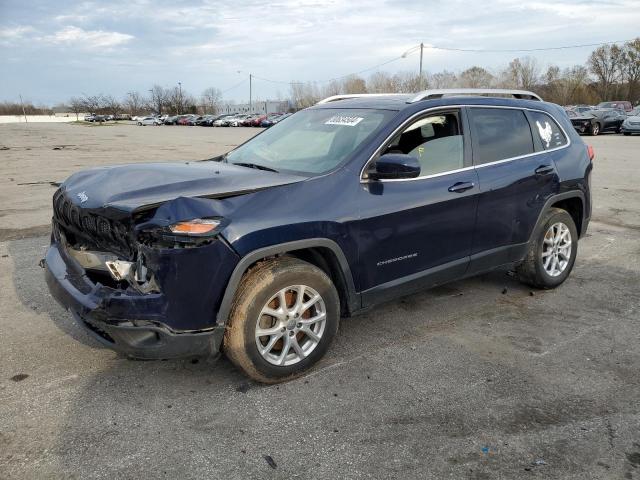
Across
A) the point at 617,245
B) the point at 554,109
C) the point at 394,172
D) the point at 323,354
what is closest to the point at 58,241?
the point at 323,354

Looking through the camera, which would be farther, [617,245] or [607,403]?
[617,245]

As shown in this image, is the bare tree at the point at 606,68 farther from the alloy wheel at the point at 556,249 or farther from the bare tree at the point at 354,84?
the alloy wheel at the point at 556,249

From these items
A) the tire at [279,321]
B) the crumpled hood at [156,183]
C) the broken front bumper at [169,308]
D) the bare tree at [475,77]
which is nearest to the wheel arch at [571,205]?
the tire at [279,321]

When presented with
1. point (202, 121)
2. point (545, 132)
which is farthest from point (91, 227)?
point (202, 121)

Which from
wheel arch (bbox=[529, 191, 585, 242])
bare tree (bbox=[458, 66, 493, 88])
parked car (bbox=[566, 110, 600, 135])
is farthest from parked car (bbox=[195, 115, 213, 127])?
wheel arch (bbox=[529, 191, 585, 242])

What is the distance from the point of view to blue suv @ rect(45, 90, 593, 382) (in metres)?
3.00

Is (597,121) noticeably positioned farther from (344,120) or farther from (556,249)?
(344,120)

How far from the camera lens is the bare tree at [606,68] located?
8000cm

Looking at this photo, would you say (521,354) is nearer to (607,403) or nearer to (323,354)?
(607,403)

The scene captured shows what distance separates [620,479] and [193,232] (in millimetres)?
2433

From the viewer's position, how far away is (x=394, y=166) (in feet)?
A: 11.6

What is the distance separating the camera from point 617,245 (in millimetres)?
6906

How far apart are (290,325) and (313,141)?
1.52m

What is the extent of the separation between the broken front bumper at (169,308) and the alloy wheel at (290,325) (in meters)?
0.34
